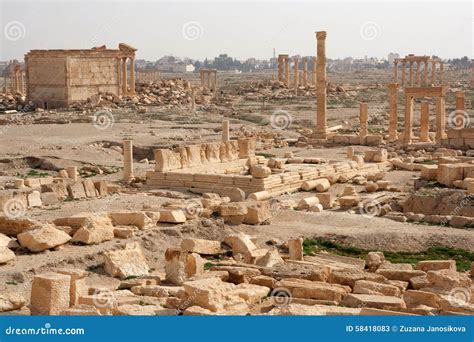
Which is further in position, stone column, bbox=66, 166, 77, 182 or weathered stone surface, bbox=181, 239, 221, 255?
stone column, bbox=66, 166, 77, 182

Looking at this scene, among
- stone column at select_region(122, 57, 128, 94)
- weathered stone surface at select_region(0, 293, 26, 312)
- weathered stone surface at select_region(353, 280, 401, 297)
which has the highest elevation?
stone column at select_region(122, 57, 128, 94)

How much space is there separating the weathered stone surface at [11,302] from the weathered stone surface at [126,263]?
2.21 meters

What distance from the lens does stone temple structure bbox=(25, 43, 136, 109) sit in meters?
46.5

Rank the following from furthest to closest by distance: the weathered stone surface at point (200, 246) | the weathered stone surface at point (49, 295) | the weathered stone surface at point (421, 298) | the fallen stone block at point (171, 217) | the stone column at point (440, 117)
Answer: the stone column at point (440, 117) < the fallen stone block at point (171, 217) < the weathered stone surface at point (200, 246) < the weathered stone surface at point (421, 298) < the weathered stone surface at point (49, 295)

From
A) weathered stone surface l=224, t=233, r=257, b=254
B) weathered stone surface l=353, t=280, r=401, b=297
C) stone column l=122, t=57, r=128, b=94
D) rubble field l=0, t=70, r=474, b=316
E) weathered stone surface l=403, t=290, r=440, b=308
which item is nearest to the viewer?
rubble field l=0, t=70, r=474, b=316

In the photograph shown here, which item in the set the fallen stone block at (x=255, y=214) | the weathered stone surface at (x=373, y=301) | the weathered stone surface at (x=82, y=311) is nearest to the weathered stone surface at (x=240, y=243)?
the fallen stone block at (x=255, y=214)

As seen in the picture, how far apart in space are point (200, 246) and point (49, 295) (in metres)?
4.10

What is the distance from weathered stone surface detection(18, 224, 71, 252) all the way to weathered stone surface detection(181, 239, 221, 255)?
193 cm

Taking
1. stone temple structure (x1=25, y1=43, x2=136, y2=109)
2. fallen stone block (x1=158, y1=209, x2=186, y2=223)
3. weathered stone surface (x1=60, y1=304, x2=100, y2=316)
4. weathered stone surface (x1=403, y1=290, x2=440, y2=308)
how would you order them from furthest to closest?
stone temple structure (x1=25, y1=43, x2=136, y2=109), fallen stone block (x1=158, y1=209, x2=186, y2=223), weathered stone surface (x1=403, y1=290, x2=440, y2=308), weathered stone surface (x1=60, y1=304, x2=100, y2=316)

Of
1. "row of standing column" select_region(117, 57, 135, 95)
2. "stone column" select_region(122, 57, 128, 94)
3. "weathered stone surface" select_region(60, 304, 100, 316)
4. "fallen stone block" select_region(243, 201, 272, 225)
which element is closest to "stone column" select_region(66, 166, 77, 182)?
"fallen stone block" select_region(243, 201, 272, 225)

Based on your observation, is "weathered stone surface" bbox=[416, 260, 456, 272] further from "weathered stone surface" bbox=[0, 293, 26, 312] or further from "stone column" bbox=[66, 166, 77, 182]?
"stone column" bbox=[66, 166, 77, 182]

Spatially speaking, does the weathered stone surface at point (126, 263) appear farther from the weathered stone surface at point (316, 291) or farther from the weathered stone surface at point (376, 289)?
the weathered stone surface at point (376, 289)

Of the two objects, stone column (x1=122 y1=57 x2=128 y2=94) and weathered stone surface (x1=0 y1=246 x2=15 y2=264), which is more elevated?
stone column (x1=122 y1=57 x2=128 y2=94)

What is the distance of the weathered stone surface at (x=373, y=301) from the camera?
10.4 m
